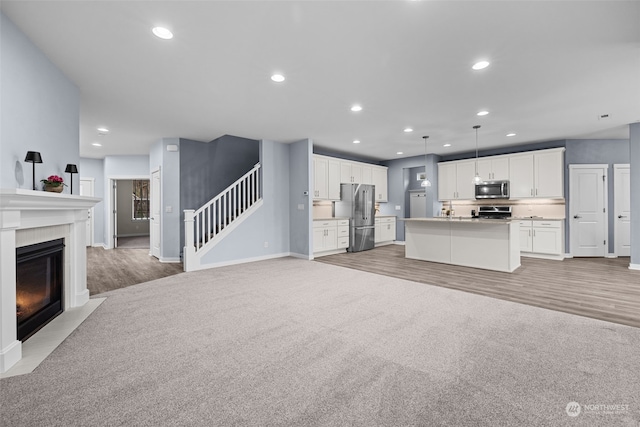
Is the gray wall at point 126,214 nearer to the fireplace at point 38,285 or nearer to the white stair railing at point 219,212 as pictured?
the white stair railing at point 219,212

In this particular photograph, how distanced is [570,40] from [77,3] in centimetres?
414

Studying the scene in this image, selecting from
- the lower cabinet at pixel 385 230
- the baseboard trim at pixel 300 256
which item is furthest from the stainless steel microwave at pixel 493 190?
the baseboard trim at pixel 300 256

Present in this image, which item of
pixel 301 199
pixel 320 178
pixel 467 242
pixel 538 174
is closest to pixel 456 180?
pixel 538 174

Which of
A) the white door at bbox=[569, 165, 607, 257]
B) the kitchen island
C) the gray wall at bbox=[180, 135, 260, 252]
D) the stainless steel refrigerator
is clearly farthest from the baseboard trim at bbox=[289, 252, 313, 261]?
the white door at bbox=[569, 165, 607, 257]

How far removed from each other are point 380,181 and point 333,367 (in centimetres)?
744

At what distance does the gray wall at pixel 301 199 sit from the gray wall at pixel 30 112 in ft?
13.1

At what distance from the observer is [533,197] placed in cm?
680

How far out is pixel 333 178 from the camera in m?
7.50

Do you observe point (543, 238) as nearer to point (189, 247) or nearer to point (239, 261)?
point (239, 261)

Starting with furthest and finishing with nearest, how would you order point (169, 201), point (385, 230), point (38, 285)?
point (385, 230) → point (169, 201) → point (38, 285)

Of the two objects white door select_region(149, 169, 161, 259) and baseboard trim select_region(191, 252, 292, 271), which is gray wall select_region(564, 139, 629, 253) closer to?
baseboard trim select_region(191, 252, 292, 271)

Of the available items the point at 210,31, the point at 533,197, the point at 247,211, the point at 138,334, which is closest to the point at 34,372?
the point at 138,334

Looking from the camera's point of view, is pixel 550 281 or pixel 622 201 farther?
pixel 622 201

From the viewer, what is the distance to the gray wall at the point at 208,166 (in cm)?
662
